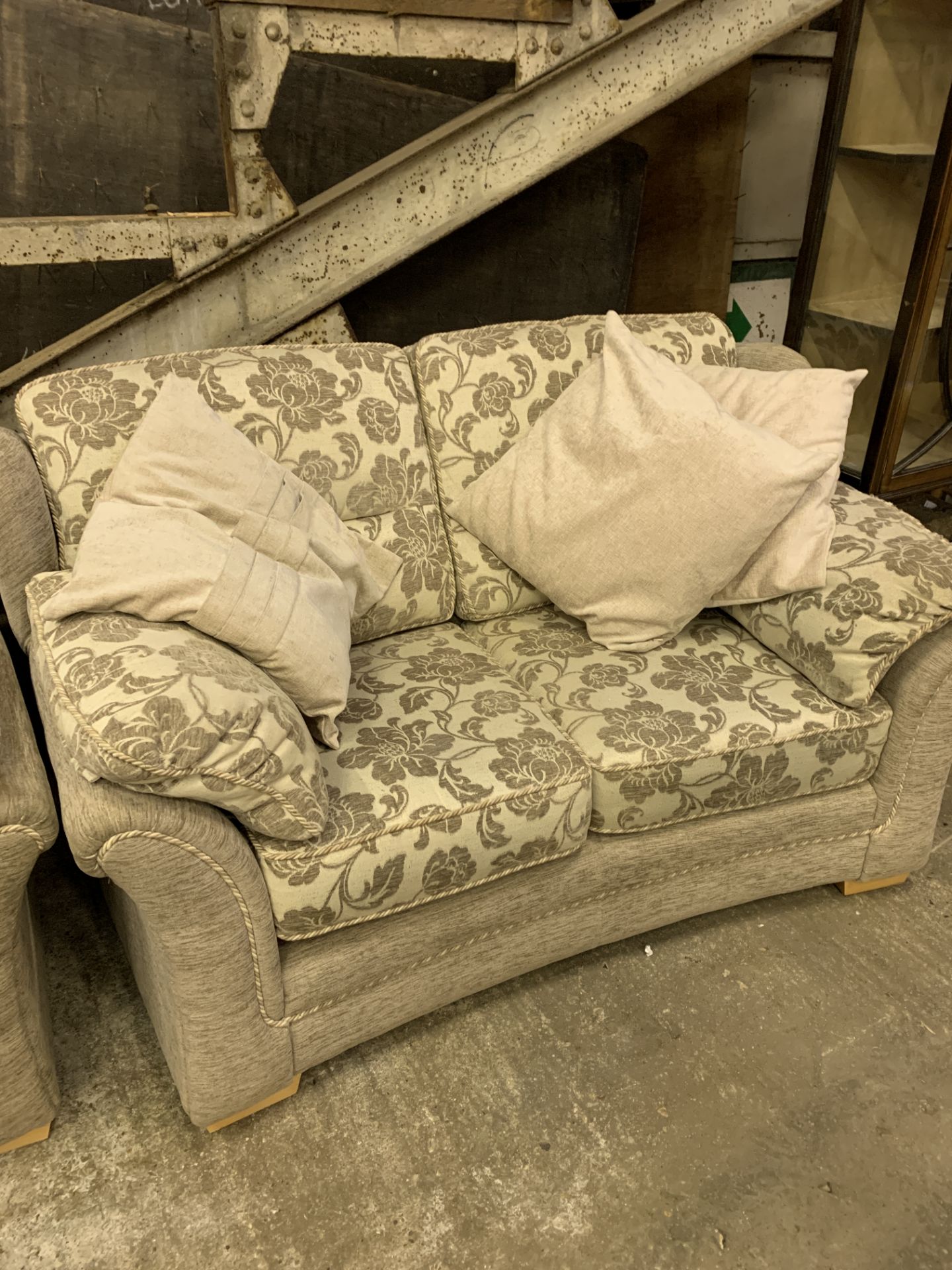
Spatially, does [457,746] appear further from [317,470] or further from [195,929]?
[317,470]

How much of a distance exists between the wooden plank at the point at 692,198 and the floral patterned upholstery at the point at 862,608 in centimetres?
149

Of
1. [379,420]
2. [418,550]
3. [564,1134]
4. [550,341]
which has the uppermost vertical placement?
[550,341]

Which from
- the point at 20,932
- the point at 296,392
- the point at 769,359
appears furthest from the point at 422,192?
the point at 20,932

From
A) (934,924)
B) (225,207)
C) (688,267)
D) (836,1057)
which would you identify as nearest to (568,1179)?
(836,1057)

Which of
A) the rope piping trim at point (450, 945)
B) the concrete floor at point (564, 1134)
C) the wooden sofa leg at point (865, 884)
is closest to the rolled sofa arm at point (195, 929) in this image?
the rope piping trim at point (450, 945)

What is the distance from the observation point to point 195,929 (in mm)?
1157

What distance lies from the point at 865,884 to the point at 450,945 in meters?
0.84

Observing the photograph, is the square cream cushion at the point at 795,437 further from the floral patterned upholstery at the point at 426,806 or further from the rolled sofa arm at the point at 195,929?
the rolled sofa arm at the point at 195,929

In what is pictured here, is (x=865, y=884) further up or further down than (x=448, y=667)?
further down

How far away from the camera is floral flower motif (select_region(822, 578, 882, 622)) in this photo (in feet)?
4.95

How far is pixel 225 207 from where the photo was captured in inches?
95.0

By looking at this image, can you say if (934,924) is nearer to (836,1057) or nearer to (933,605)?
(836,1057)

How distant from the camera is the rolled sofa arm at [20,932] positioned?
3.64 feet

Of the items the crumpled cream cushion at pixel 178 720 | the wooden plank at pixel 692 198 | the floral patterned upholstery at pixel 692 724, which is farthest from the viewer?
the wooden plank at pixel 692 198
